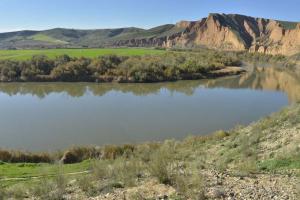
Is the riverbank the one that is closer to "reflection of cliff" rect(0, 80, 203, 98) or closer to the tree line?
"reflection of cliff" rect(0, 80, 203, 98)

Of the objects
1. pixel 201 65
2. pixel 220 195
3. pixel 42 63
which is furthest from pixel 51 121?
pixel 201 65

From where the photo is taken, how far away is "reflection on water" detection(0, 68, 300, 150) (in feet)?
75.5

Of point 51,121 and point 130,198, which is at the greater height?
point 130,198

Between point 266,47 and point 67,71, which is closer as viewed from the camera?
point 67,71

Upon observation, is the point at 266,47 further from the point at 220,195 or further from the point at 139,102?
the point at 220,195

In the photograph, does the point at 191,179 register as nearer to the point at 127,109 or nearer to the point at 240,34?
the point at 127,109

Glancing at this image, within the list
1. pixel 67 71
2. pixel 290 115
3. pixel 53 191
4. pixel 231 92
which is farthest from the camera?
pixel 67 71

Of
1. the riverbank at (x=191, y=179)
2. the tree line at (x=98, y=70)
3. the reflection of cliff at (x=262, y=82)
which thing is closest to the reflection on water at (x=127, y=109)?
the reflection of cliff at (x=262, y=82)

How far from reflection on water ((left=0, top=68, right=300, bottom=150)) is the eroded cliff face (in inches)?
2415

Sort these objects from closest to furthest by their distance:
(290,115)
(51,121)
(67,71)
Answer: (290,115) → (51,121) → (67,71)

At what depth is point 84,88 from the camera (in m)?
48.2

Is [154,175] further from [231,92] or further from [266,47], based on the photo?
[266,47]

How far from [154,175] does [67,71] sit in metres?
49.3

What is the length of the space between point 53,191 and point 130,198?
6.35 ft
